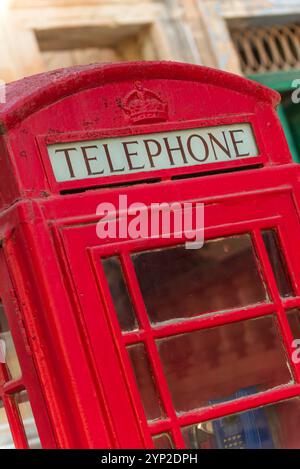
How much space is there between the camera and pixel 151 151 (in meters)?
2.07

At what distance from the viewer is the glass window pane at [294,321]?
7.16 ft

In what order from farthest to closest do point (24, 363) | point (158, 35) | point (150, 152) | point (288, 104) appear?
point (288, 104) < point (158, 35) < point (150, 152) < point (24, 363)

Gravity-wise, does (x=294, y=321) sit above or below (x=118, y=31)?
below

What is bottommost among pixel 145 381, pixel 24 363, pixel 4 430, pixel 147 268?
pixel 4 430

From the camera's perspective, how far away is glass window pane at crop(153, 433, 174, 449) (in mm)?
1945

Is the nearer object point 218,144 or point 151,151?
point 151,151

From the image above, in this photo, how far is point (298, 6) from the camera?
4785 mm

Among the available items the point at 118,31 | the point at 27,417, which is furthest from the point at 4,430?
the point at 118,31

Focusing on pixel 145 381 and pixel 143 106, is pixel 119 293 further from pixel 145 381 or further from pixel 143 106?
pixel 143 106

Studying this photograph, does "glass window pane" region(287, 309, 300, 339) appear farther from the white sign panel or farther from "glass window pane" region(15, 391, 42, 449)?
"glass window pane" region(15, 391, 42, 449)

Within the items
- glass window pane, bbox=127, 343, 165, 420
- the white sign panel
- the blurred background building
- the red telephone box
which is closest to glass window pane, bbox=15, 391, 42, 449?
the red telephone box

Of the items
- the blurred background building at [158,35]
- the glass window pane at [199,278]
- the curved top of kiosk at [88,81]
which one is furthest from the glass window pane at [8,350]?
the blurred background building at [158,35]

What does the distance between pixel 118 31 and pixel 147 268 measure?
8.51 feet

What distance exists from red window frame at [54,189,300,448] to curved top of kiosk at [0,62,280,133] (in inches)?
10.8
